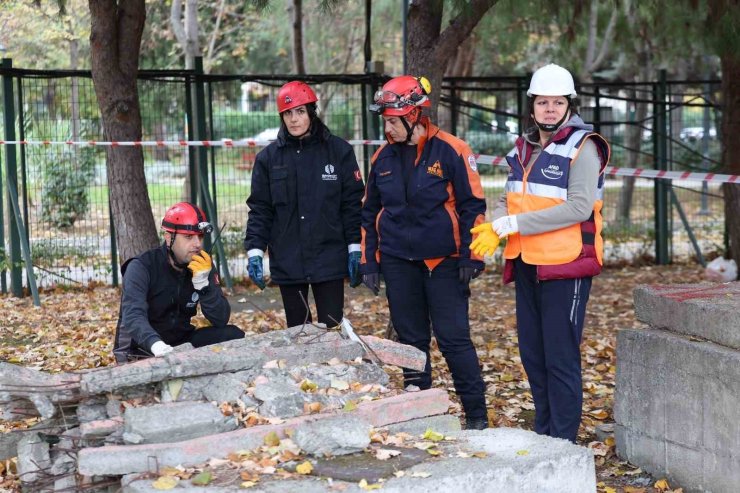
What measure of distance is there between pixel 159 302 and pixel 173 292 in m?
0.09

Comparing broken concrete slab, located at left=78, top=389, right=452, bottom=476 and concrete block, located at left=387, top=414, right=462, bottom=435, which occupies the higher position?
broken concrete slab, located at left=78, top=389, right=452, bottom=476

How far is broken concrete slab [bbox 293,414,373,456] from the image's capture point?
409 cm

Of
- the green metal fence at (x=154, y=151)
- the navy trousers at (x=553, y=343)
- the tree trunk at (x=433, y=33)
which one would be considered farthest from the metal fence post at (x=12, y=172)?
the navy trousers at (x=553, y=343)

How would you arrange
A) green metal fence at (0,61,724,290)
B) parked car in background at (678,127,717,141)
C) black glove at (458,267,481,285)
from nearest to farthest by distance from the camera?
black glove at (458,267,481,285) → green metal fence at (0,61,724,290) → parked car in background at (678,127,717,141)

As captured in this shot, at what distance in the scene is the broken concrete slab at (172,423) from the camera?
409 cm

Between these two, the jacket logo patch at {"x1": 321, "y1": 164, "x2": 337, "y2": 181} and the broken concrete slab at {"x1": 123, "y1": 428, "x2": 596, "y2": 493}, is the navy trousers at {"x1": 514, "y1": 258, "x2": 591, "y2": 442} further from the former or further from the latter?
the jacket logo patch at {"x1": 321, "y1": 164, "x2": 337, "y2": 181}

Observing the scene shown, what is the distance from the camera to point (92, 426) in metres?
4.27

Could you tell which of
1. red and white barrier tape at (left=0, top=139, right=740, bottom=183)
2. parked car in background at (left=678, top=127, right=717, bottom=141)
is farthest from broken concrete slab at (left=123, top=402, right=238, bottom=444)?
parked car in background at (left=678, top=127, right=717, bottom=141)

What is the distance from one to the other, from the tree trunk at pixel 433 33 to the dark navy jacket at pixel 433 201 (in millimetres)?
2233

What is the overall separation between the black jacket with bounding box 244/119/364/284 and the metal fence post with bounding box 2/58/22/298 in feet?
17.5

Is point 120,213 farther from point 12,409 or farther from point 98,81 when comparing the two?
point 12,409

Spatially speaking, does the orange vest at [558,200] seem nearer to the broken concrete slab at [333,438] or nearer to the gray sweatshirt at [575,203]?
the gray sweatshirt at [575,203]

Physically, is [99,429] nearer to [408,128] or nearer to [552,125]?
[408,128]

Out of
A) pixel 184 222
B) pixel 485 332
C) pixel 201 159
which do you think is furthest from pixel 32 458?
pixel 201 159
